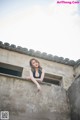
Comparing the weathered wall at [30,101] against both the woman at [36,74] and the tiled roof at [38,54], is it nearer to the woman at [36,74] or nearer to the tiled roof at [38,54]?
the woman at [36,74]

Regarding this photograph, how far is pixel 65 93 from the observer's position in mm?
6562

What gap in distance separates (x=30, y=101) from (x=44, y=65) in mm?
5009

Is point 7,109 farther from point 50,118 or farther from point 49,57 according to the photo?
point 49,57

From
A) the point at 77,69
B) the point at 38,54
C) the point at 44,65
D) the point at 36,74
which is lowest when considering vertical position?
the point at 36,74

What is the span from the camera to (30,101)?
5.81 metres

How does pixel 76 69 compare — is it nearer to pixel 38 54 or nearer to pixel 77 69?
pixel 77 69

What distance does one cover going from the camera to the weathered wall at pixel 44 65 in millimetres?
9953

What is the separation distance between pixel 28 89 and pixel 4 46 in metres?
4.63

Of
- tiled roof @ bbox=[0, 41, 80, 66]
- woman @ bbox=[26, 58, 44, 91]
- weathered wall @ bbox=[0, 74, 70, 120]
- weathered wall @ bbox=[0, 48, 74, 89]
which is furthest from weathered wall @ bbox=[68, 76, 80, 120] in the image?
tiled roof @ bbox=[0, 41, 80, 66]

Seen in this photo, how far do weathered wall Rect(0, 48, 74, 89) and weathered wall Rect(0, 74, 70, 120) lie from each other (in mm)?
3651

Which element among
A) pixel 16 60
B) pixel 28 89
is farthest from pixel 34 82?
pixel 16 60

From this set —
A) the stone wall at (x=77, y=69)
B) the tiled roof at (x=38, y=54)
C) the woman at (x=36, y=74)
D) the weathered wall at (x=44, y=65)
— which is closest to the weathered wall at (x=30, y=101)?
the woman at (x=36, y=74)

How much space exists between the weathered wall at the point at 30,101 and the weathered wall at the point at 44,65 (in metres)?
3.65

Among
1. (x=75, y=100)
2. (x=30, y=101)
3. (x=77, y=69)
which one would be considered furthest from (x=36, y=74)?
(x=77, y=69)
